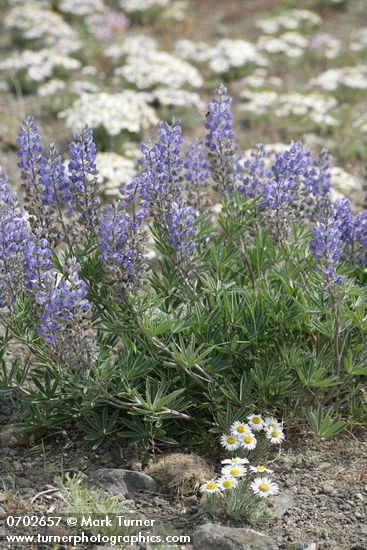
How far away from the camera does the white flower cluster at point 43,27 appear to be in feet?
35.0

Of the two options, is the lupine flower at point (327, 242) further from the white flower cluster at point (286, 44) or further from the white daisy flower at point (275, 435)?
the white flower cluster at point (286, 44)

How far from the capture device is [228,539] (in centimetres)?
401

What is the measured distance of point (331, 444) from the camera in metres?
4.96

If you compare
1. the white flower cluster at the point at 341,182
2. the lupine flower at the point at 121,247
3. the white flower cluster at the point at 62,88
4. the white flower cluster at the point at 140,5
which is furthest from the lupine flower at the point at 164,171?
the white flower cluster at the point at 140,5

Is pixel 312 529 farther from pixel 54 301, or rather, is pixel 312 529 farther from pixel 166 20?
pixel 166 20

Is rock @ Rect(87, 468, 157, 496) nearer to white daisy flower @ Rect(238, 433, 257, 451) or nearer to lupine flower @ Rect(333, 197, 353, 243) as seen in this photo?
white daisy flower @ Rect(238, 433, 257, 451)

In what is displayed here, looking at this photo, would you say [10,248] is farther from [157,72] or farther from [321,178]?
[157,72]

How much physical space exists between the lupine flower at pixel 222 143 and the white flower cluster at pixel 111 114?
3123 mm

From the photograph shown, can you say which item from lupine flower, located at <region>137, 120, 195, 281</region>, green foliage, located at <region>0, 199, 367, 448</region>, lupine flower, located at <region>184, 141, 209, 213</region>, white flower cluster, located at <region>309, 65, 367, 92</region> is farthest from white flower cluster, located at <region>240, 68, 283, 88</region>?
lupine flower, located at <region>137, 120, 195, 281</region>

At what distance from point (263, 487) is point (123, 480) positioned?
0.80 m

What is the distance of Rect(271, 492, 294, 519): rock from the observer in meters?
4.43

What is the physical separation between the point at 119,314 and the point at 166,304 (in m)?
0.48

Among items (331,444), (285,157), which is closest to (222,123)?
(285,157)

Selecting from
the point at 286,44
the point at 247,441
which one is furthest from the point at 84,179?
the point at 286,44
